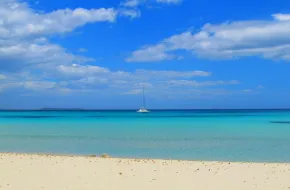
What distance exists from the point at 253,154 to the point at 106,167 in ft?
32.1

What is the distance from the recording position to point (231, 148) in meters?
24.3

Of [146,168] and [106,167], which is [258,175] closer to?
[146,168]

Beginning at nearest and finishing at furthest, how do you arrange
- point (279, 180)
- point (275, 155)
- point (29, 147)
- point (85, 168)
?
point (279, 180) → point (85, 168) → point (275, 155) → point (29, 147)

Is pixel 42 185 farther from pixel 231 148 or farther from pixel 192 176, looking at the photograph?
pixel 231 148

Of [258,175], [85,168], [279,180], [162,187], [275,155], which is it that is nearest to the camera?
[162,187]

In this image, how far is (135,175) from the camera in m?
13.4

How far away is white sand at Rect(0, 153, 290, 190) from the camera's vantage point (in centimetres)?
1158

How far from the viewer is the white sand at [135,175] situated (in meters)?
11.6

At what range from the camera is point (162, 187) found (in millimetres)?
11422

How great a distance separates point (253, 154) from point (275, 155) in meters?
1.14

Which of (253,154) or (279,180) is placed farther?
(253,154)

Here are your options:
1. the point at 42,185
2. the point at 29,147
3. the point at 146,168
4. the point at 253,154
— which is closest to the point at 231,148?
the point at 253,154

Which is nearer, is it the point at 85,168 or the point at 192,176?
the point at 192,176

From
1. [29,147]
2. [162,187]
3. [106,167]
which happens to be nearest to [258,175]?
[162,187]
